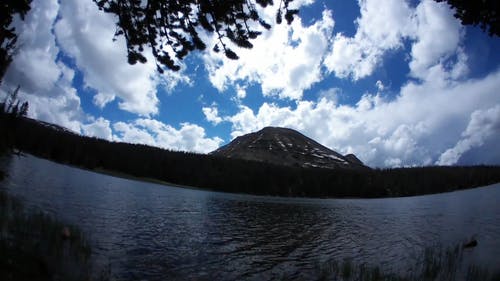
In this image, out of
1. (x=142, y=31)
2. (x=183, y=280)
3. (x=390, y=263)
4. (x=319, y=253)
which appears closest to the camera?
(x=142, y=31)

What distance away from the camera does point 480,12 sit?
47.8 ft

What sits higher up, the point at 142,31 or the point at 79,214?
the point at 142,31

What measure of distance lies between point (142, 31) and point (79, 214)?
27468 millimetres

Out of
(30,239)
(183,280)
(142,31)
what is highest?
(142,31)

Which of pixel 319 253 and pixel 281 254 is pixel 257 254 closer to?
pixel 281 254

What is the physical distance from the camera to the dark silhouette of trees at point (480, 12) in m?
14.0

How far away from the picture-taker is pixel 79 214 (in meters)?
32.4

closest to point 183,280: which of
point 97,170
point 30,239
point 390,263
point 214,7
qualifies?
point 30,239

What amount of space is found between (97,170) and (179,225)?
170157 millimetres

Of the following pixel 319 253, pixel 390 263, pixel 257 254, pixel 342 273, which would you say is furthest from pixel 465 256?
pixel 257 254

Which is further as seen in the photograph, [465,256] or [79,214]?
Result: [79,214]

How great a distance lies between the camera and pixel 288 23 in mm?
9867

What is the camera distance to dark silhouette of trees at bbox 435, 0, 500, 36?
1400cm

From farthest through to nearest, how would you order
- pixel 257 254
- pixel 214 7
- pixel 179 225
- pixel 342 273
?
pixel 179 225 → pixel 257 254 → pixel 342 273 → pixel 214 7
